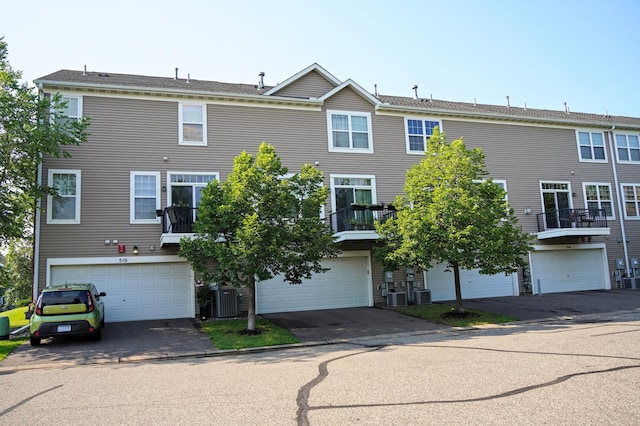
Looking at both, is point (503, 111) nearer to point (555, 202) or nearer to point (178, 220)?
point (555, 202)

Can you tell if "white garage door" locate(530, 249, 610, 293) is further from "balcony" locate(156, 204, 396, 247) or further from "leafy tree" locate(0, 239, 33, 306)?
"leafy tree" locate(0, 239, 33, 306)

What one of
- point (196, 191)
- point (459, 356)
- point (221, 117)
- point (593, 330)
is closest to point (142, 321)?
point (196, 191)

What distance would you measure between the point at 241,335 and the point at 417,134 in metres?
12.3

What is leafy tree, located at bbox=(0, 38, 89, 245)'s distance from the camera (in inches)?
570

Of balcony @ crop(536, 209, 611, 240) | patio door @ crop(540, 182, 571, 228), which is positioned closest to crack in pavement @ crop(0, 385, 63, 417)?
balcony @ crop(536, 209, 611, 240)

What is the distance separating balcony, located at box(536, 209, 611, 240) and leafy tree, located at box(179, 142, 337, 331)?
12567 millimetres

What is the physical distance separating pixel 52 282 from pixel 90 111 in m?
6.07

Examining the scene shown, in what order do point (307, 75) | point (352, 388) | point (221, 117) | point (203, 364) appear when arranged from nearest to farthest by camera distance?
point (352, 388) → point (203, 364) → point (221, 117) → point (307, 75)

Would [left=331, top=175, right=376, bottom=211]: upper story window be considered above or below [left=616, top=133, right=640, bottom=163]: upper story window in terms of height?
below

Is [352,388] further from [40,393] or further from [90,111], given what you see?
[90,111]

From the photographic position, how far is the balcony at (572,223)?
21625mm

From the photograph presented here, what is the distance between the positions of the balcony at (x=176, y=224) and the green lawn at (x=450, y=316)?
835 cm

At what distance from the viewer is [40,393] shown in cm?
758

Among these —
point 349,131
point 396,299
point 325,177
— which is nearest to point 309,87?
point 349,131
